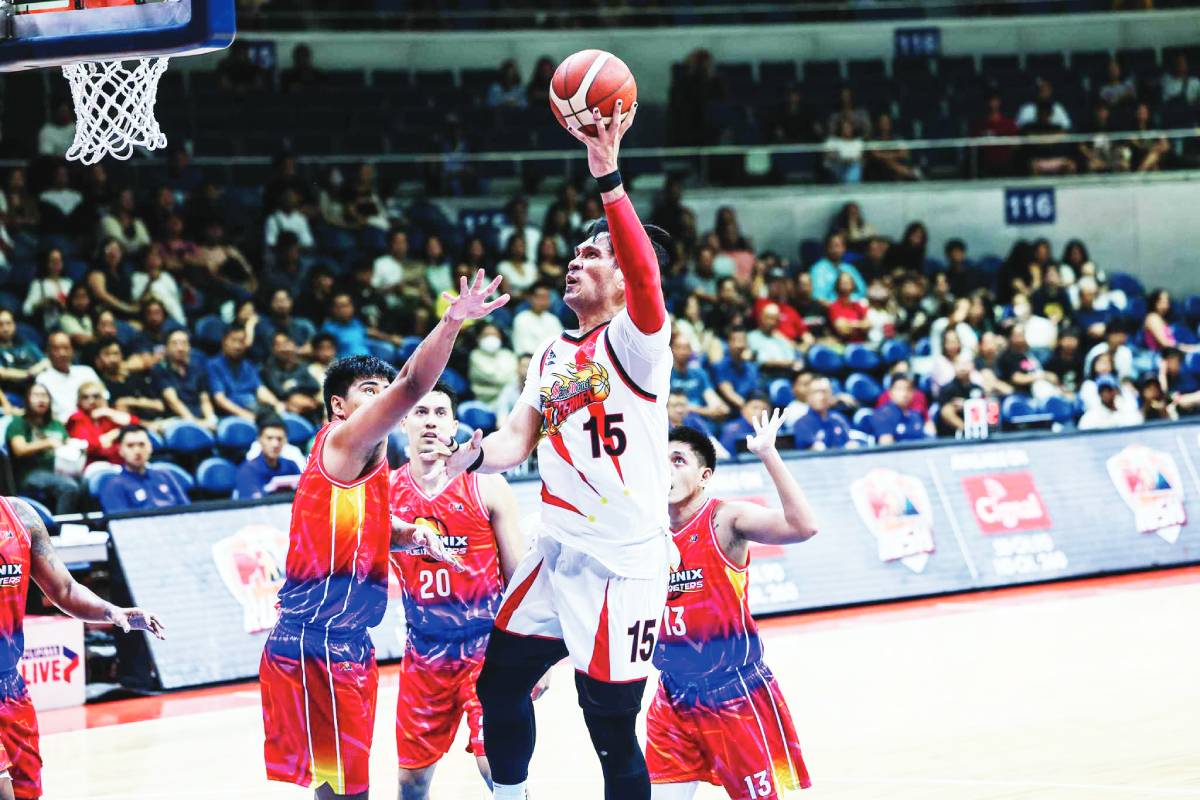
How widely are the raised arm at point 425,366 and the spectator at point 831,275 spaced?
1248 cm

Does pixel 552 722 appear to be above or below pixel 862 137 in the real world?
below

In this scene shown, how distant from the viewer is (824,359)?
1606 cm

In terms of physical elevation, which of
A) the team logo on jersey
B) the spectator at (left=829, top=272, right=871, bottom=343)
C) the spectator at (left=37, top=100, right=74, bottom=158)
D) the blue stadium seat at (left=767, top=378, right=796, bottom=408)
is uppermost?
the spectator at (left=37, top=100, right=74, bottom=158)

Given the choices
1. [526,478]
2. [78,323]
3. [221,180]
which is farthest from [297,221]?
[526,478]

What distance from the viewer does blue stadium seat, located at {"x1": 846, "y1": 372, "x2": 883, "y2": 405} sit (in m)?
15.6

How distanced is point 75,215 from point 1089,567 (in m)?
9.26

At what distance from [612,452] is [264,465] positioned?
263 inches

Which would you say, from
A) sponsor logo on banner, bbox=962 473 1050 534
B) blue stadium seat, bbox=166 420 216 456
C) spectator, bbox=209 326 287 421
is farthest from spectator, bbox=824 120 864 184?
blue stadium seat, bbox=166 420 216 456

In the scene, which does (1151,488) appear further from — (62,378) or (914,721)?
(62,378)

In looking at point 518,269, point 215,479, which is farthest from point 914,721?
point 518,269

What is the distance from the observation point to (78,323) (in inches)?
526

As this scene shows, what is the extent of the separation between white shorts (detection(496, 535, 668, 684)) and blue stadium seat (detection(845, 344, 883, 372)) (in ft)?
36.6

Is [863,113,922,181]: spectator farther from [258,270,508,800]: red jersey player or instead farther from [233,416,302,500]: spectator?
[258,270,508,800]: red jersey player

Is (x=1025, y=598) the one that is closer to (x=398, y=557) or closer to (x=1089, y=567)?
(x=1089, y=567)
